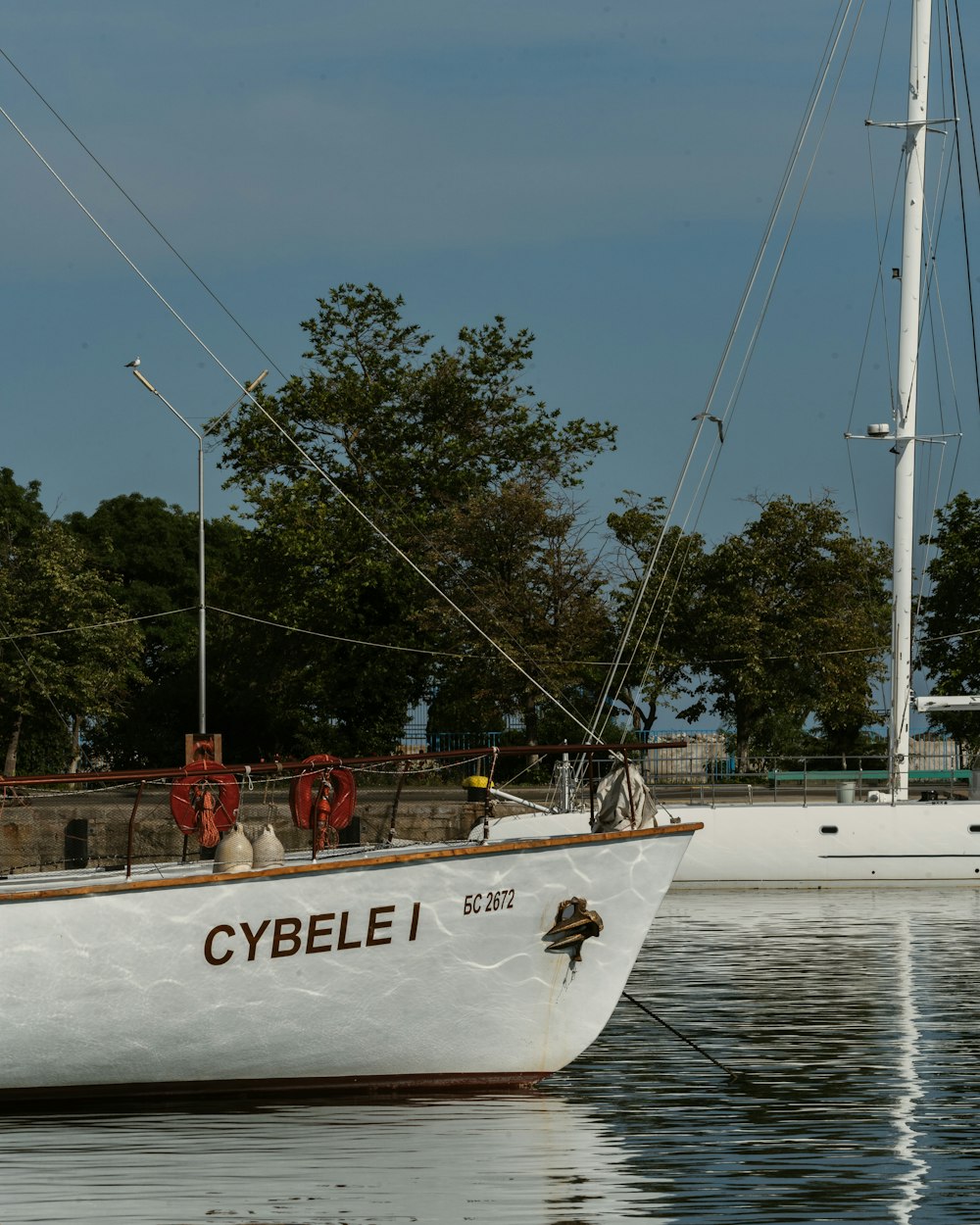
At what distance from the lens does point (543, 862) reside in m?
12.0

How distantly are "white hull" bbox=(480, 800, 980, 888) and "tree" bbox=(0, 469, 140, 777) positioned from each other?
23275 mm

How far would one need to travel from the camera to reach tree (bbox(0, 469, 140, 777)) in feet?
161

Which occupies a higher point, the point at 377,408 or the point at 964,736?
the point at 377,408

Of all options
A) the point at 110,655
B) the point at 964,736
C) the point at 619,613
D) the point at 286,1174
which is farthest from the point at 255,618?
the point at 286,1174

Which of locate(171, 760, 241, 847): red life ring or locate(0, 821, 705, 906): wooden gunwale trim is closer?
locate(0, 821, 705, 906): wooden gunwale trim

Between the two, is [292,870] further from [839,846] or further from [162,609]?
[162,609]

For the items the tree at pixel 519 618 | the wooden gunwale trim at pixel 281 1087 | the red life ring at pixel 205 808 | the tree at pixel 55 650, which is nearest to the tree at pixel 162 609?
the tree at pixel 55 650

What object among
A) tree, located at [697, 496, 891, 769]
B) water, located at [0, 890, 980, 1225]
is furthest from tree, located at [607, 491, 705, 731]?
water, located at [0, 890, 980, 1225]

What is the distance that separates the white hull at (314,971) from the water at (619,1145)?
354 millimetres

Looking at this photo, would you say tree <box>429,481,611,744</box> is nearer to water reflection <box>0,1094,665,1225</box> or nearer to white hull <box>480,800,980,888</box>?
A: white hull <box>480,800,980,888</box>

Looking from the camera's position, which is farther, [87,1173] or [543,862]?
[543,862]

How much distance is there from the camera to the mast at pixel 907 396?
30.3 metres

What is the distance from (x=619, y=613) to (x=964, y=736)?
1018 centimetres

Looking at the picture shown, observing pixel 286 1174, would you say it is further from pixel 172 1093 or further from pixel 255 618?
pixel 255 618
